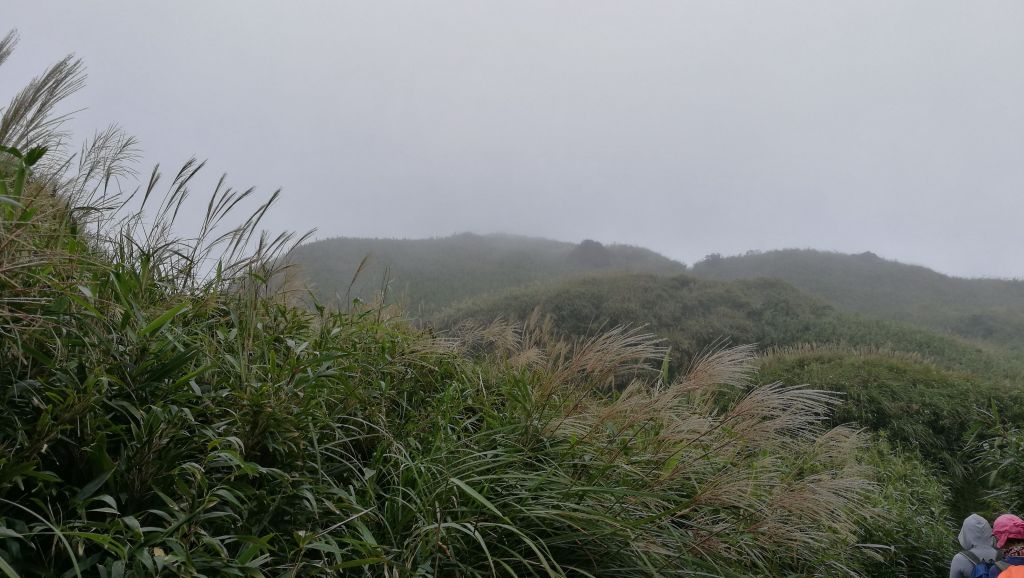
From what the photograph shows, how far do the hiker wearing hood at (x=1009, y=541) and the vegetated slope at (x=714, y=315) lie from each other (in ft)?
33.1

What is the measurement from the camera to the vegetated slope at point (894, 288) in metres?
26.1

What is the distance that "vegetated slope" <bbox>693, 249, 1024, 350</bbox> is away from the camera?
85.8 feet

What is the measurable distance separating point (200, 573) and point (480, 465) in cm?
106

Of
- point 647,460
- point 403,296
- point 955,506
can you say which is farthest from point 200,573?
point 955,506

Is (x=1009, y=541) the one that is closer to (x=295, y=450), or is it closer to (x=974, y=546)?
(x=974, y=546)

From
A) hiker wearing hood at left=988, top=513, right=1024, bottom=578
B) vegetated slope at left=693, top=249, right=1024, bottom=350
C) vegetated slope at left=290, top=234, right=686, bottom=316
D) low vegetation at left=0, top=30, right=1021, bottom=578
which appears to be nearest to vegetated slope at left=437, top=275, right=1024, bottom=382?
vegetated slope at left=290, top=234, right=686, bottom=316

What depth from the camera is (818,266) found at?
131 ft

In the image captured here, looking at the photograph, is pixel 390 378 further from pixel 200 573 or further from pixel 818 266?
pixel 818 266

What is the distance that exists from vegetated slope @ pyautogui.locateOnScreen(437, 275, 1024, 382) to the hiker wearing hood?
10.1 meters

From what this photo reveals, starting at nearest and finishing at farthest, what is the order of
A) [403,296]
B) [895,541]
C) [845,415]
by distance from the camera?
1. [895,541]
2. [403,296]
3. [845,415]

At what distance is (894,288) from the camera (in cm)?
3609

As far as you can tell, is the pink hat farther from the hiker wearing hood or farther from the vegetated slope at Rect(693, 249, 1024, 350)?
the vegetated slope at Rect(693, 249, 1024, 350)

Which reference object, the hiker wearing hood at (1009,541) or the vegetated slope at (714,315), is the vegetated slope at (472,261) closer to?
the vegetated slope at (714,315)

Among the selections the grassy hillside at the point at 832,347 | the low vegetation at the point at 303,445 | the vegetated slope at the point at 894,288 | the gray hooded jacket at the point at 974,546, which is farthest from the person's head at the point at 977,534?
the vegetated slope at the point at 894,288
